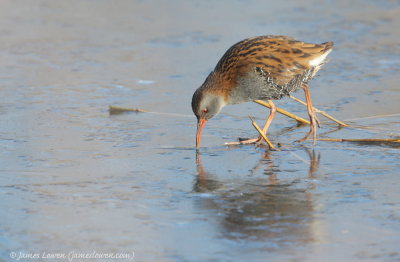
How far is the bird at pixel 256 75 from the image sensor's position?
6570mm

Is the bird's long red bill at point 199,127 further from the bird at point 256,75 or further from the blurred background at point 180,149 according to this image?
the blurred background at point 180,149

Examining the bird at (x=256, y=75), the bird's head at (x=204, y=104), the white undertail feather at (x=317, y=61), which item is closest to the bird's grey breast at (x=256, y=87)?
the bird at (x=256, y=75)

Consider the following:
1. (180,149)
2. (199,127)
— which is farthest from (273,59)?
(180,149)

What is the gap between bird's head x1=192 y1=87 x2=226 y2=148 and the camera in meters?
6.51

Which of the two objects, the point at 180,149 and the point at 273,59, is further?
the point at 273,59

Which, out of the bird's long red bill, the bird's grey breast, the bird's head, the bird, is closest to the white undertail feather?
the bird

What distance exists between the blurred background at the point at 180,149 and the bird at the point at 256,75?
0.31 m

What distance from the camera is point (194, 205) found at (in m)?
4.94

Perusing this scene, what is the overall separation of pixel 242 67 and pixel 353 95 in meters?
1.86

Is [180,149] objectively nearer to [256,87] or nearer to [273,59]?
[256,87]

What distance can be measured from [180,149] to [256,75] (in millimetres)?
974

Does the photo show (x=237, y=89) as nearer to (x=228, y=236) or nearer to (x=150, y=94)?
(x=150, y=94)

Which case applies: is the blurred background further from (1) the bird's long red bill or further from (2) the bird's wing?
(2) the bird's wing

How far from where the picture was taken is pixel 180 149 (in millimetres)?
6320
